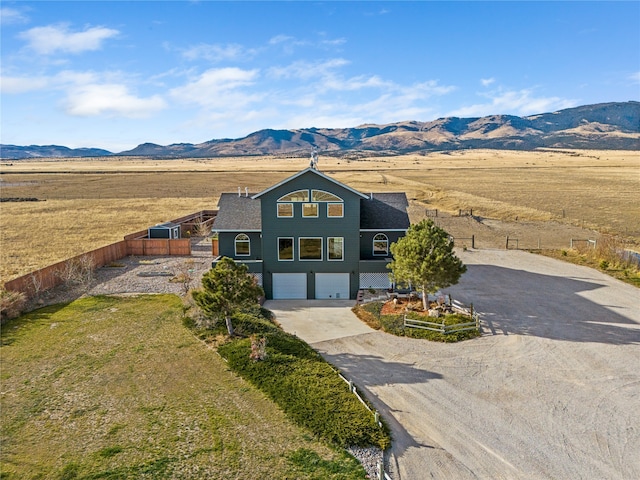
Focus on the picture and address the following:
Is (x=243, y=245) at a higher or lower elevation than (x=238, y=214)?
lower

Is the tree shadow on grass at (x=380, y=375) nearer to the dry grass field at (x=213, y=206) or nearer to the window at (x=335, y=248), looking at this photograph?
the window at (x=335, y=248)

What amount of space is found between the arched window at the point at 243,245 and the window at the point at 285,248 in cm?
233

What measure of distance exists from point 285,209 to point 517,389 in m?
15.7

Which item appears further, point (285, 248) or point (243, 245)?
point (243, 245)

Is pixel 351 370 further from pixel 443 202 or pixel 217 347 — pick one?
pixel 443 202

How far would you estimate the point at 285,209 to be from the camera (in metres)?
27.0

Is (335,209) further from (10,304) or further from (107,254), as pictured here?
(107,254)

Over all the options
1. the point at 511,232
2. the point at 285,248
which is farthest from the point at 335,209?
the point at 511,232

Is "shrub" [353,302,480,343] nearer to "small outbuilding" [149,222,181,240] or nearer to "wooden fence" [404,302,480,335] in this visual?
"wooden fence" [404,302,480,335]

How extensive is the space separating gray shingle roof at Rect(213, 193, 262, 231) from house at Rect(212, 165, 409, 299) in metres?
0.06

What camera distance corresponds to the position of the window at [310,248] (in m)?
27.3

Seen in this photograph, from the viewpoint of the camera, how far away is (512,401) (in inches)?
621

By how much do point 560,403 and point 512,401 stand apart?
1580mm

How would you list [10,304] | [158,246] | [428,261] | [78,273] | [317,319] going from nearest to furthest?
[428,261] → [10,304] → [317,319] → [78,273] → [158,246]
